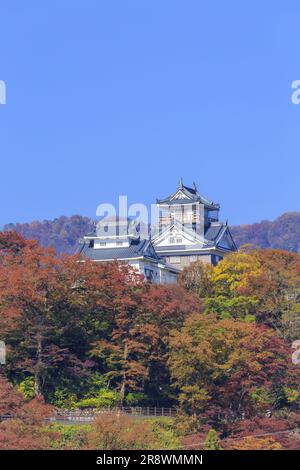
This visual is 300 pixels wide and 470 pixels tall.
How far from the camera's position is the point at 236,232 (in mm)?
148875

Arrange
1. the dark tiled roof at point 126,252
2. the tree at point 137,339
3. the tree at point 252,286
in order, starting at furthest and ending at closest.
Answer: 1. the dark tiled roof at point 126,252
2. the tree at point 252,286
3. the tree at point 137,339

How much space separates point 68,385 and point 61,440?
15.6ft

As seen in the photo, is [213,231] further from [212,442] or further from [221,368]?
[212,442]

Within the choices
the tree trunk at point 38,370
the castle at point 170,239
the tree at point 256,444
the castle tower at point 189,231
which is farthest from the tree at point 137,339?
the castle tower at point 189,231

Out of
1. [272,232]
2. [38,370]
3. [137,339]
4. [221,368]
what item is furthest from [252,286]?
[272,232]

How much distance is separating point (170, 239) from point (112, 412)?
22.8 m

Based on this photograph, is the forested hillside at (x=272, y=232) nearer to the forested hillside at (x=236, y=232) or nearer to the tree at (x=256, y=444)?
the forested hillside at (x=236, y=232)

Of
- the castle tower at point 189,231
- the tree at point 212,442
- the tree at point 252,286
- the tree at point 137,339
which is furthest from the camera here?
the castle tower at point 189,231

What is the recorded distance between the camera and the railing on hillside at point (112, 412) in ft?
133

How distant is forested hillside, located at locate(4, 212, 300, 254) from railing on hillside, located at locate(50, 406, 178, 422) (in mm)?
91780

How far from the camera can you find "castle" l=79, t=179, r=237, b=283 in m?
57.3

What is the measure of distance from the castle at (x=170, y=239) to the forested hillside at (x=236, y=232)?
68744 mm
